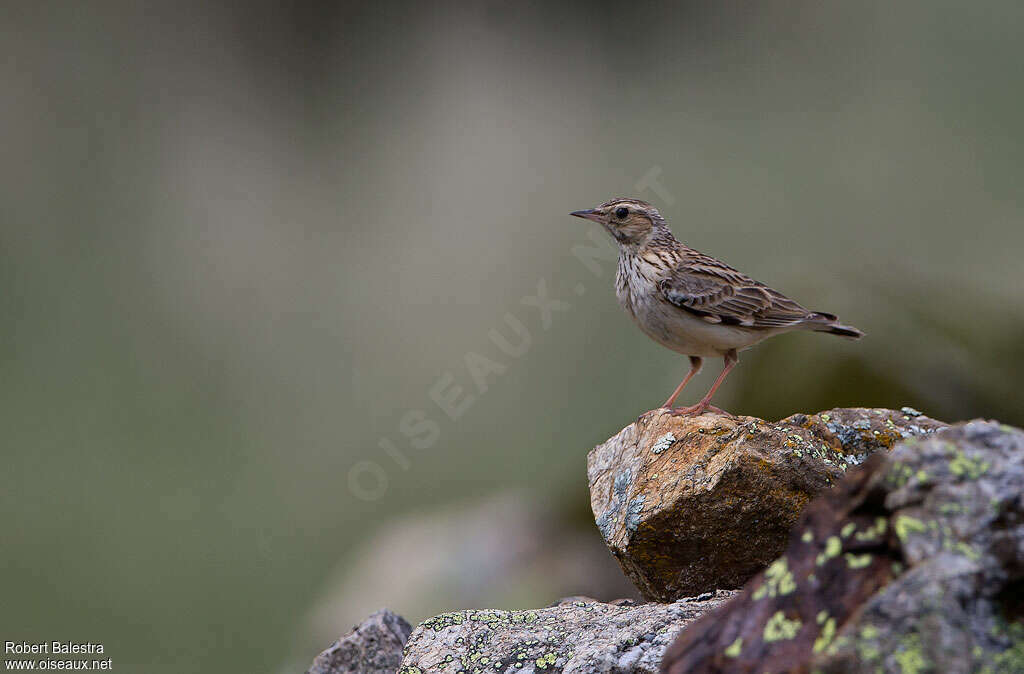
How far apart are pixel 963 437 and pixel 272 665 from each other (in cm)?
1438

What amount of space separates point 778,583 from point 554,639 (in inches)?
70.9

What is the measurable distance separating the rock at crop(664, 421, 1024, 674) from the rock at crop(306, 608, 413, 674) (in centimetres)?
261

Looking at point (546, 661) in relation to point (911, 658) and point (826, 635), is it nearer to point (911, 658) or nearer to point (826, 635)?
point (826, 635)

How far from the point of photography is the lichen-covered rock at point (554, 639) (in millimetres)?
4285

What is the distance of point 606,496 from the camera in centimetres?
582

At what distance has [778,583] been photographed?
3008 mm

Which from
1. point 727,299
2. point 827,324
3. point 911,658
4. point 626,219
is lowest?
point 911,658

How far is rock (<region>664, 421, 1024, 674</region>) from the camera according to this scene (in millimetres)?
2562

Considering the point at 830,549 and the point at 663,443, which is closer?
the point at 830,549

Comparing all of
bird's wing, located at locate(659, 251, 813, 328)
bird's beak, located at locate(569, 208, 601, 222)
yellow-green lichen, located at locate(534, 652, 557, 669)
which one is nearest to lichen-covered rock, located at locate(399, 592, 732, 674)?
yellow-green lichen, located at locate(534, 652, 557, 669)

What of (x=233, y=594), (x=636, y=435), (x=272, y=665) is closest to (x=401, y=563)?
(x=272, y=665)

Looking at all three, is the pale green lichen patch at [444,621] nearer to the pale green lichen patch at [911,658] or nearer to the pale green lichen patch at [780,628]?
the pale green lichen patch at [780,628]

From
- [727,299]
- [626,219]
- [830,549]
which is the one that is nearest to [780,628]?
[830,549]

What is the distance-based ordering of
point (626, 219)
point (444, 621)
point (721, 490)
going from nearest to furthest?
1. point (444, 621)
2. point (721, 490)
3. point (626, 219)
